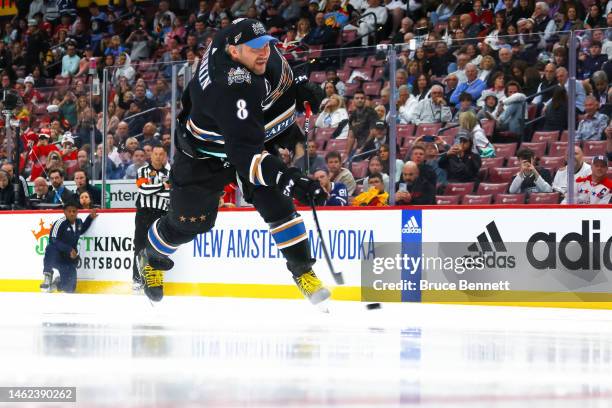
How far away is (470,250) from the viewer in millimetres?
9180

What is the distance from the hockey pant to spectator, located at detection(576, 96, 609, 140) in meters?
3.35

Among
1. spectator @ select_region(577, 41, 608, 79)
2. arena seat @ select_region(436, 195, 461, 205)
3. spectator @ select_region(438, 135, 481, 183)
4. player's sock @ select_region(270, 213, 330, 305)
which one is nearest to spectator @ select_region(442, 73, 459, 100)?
spectator @ select_region(438, 135, 481, 183)

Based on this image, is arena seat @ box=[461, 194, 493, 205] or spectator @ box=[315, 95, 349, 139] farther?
spectator @ box=[315, 95, 349, 139]

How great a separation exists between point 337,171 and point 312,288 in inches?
146

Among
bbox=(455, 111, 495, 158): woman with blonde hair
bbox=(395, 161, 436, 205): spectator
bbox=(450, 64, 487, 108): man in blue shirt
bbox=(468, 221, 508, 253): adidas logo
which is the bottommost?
bbox=(468, 221, 508, 253): adidas logo

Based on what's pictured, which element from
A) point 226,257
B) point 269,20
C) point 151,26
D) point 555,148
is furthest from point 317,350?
point 151,26

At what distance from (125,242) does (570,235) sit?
15.2ft

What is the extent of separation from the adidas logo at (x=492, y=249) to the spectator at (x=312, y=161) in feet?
5.02

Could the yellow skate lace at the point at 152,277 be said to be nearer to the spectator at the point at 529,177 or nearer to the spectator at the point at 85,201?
the spectator at the point at 529,177

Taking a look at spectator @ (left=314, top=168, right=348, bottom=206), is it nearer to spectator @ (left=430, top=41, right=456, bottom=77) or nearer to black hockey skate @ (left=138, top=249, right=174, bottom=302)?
spectator @ (left=430, top=41, right=456, bottom=77)

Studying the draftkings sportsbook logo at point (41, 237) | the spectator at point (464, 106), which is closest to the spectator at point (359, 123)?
the spectator at point (464, 106)

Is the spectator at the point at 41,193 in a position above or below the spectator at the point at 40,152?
below

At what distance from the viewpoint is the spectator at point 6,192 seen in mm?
11711

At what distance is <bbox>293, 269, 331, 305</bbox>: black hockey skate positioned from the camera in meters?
5.92
